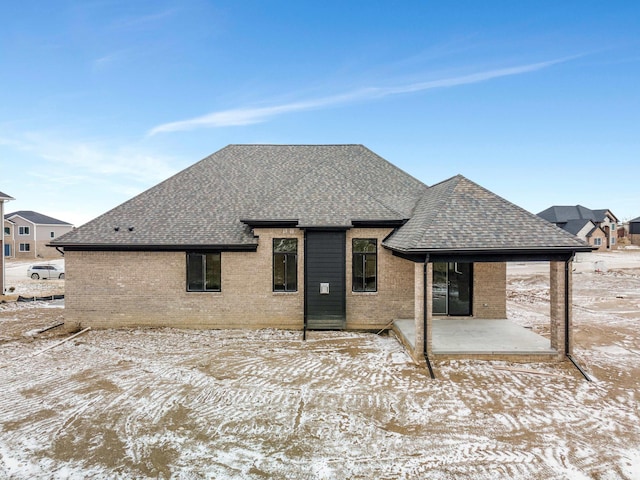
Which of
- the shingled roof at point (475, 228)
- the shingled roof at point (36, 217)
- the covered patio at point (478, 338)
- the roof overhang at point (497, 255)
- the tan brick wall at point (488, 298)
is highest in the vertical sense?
the shingled roof at point (36, 217)

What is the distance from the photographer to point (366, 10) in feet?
53.7

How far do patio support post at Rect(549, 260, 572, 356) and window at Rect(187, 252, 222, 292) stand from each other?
10372mm

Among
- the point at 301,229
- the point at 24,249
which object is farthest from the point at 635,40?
the point at 24,249

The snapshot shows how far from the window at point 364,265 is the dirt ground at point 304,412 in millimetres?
2116

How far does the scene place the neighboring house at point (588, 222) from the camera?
51.5 m

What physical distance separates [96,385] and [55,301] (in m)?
13.8

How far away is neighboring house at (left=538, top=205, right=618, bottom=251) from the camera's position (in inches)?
2028

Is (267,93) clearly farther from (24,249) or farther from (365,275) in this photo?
(24,249)

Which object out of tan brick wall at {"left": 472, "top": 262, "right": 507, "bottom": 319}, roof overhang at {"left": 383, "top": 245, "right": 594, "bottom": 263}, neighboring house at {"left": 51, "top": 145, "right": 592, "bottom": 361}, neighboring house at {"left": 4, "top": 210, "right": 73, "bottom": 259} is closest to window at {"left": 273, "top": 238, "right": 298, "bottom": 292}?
neighboring house at {"left": 51, "top": 145, "right": 592, "bottom": 361}

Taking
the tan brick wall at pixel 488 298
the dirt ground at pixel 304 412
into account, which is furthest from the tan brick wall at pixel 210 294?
the tan brick wall at pixel 488 298

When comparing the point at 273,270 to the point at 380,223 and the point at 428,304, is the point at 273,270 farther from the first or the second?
the point at 428,304

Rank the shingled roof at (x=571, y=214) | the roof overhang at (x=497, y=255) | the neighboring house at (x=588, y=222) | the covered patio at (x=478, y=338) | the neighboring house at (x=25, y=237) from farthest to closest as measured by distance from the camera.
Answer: the shingled roof at (x=571, y=214) → the neighboring house at (x=588, y=222) → the neighboring house at (x=25, y=237) → the covered patio at (x=478, y=338) → the roof overhang at (x=497, y=255)

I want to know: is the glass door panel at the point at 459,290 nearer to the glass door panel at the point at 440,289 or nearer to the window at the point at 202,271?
the glass door panel at the point at 440,289

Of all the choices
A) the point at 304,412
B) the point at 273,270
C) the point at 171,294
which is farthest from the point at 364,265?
the point at 171,294
